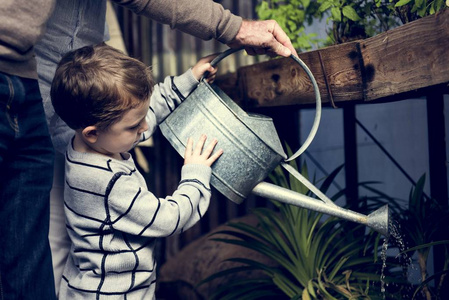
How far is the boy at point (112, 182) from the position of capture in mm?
1731

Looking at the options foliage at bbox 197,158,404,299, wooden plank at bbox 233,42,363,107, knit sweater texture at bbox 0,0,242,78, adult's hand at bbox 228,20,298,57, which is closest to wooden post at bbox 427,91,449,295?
foliage at bbox 197,158,404,299

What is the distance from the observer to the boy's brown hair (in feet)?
5.64

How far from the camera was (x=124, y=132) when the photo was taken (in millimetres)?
1766

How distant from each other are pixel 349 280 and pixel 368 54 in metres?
0.95

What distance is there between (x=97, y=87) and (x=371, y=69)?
2.86 feet

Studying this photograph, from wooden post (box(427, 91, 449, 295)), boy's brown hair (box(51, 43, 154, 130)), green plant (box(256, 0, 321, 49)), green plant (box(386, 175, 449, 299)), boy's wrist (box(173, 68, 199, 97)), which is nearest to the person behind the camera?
boy's brown hair (box(51, 43, 154, 130))

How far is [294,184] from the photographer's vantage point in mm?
2646

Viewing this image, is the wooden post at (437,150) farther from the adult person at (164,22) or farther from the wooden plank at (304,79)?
the adult person at (164,22)

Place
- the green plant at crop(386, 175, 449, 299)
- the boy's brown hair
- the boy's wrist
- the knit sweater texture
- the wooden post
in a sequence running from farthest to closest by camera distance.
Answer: the wooden post → the green plant at crop(386, 175, 449, 299) → the boy's wrist → the boy's brown hair → the knit sweater texture

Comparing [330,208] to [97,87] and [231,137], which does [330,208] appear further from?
[97,87]

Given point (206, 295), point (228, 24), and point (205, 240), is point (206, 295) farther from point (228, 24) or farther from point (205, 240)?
point (228, 24)

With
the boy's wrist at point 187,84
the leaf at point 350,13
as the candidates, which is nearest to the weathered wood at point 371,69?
the leaf at point 350,13

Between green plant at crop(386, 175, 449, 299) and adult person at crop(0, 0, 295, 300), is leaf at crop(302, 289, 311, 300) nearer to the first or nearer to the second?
green plant at crop(386, 175, 449, 299)

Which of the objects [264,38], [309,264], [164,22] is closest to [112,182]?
[164,22]
